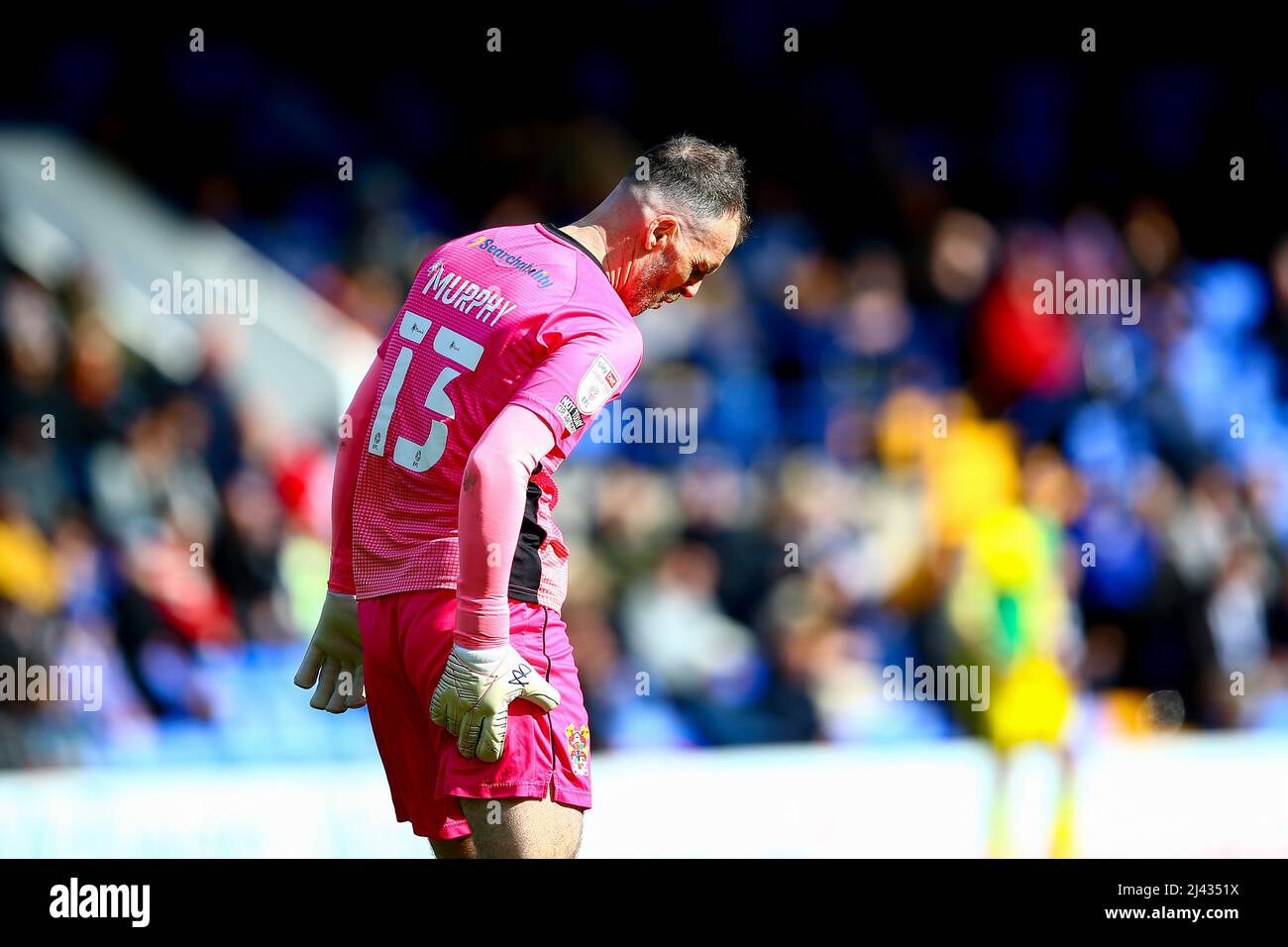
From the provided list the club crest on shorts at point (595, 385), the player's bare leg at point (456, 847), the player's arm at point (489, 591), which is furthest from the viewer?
the player's bare leg at point (456, 847)

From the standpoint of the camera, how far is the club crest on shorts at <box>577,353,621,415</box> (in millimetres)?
2803

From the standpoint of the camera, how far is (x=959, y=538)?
7961mm

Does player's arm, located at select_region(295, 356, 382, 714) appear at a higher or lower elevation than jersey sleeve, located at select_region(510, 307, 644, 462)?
lower

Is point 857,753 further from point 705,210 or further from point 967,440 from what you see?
point 705,210

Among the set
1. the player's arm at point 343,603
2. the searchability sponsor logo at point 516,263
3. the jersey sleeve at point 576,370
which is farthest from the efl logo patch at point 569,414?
the player's arm at point 343,603

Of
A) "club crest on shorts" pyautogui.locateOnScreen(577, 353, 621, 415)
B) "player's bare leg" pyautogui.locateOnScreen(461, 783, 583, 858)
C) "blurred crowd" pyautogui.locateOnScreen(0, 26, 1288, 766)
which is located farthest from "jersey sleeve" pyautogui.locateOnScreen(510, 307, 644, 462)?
"blurred crowd" pyautogui.locateOnScreen(0, 26, 1288, 766)

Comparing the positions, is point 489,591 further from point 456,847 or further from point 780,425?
point 780,425

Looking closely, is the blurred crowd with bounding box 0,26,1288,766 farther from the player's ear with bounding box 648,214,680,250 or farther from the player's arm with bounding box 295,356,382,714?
the player's ear with bounding box 648,214,680,250

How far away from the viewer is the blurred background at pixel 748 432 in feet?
23.4

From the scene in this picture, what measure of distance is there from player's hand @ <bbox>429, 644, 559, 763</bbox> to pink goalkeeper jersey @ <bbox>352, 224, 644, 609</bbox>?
172 millimetres

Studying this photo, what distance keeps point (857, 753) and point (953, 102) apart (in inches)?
171

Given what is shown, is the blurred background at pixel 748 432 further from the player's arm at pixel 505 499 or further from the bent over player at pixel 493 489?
the player's arm at pixel 505 499

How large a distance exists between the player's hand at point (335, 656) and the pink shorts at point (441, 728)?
0.19 metres

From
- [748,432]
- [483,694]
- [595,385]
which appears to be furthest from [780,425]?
[483,694]
